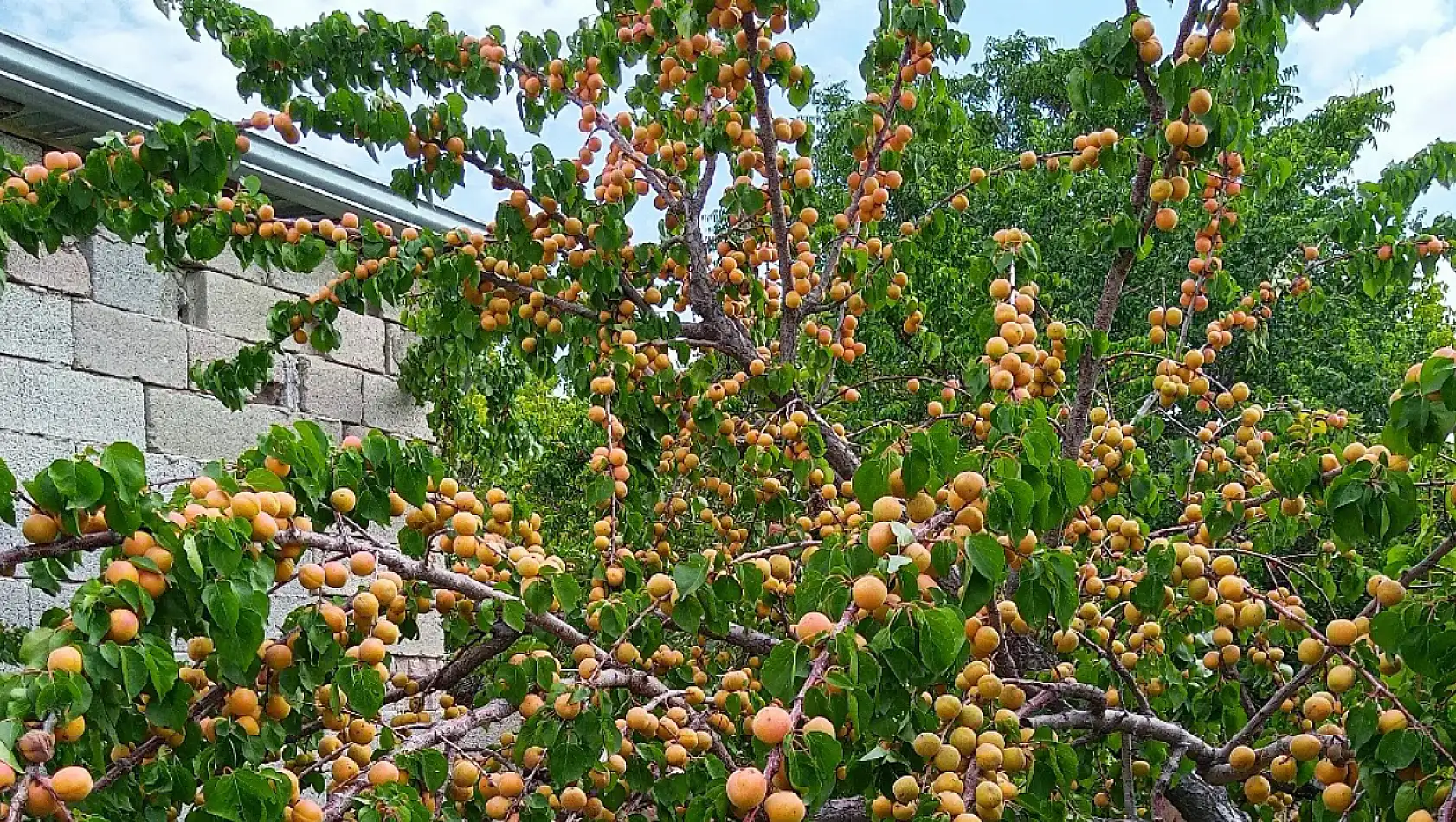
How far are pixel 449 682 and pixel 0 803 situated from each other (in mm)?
1416

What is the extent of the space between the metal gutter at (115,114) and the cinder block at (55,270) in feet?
0.98

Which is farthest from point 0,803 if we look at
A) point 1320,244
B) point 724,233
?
point 1320,244

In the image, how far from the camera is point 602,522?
7.10ft

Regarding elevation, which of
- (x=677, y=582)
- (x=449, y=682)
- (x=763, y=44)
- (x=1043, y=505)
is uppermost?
(x=763, y=44)

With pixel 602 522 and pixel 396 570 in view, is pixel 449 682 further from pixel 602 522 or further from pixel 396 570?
pixel 396 570

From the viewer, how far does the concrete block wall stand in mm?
2643

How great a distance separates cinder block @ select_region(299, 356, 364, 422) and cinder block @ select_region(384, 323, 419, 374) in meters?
0.14

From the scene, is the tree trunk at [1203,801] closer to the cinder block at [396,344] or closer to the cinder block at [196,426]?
the cinder block at [196,426]

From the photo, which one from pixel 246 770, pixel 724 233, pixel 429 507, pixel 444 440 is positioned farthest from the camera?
pixel 444 440

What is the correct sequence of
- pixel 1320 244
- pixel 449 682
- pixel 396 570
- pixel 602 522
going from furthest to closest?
pixel 1320 244 → pixel 449 682 → pixel 602 522 → pixel 396 570

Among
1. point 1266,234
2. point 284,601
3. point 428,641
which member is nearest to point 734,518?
point 428,641

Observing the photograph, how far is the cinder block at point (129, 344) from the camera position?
→ 111 inches

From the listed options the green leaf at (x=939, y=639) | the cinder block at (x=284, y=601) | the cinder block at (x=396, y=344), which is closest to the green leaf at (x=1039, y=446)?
the green leaf at (x=939, y=639)

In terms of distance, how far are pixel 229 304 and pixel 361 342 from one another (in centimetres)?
52
